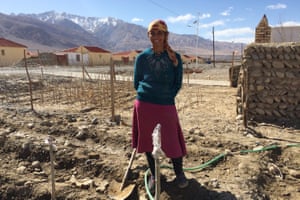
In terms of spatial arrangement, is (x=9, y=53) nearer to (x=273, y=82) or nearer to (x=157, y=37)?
(x=273, y=82)

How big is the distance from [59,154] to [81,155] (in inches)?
11.2

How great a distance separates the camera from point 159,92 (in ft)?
7.87

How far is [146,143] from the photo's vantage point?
8.14 ft

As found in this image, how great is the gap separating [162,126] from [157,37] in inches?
29.2

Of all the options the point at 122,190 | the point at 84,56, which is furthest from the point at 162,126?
the point at 84,56

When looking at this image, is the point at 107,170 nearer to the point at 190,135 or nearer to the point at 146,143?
the point at 146,143

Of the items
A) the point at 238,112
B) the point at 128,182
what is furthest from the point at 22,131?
the point at 238,112

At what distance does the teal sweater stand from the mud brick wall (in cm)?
309

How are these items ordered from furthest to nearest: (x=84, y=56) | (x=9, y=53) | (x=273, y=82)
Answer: (x=84, y=56) < (x=9, y=53) < (x=273, y=82)

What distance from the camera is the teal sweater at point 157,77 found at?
237 cm

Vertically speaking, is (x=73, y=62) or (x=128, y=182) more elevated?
(x=73, y=62)

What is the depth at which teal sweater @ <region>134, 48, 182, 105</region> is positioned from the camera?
93.3 inches

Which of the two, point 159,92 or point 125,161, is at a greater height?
point 159,92

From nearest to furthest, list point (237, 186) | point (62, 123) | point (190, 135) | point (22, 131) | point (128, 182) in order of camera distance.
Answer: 1. point (237, 186)
2. point (128, 182)
3. point (190, 135)
4. point (22, 131)
5. point (62, 123)
